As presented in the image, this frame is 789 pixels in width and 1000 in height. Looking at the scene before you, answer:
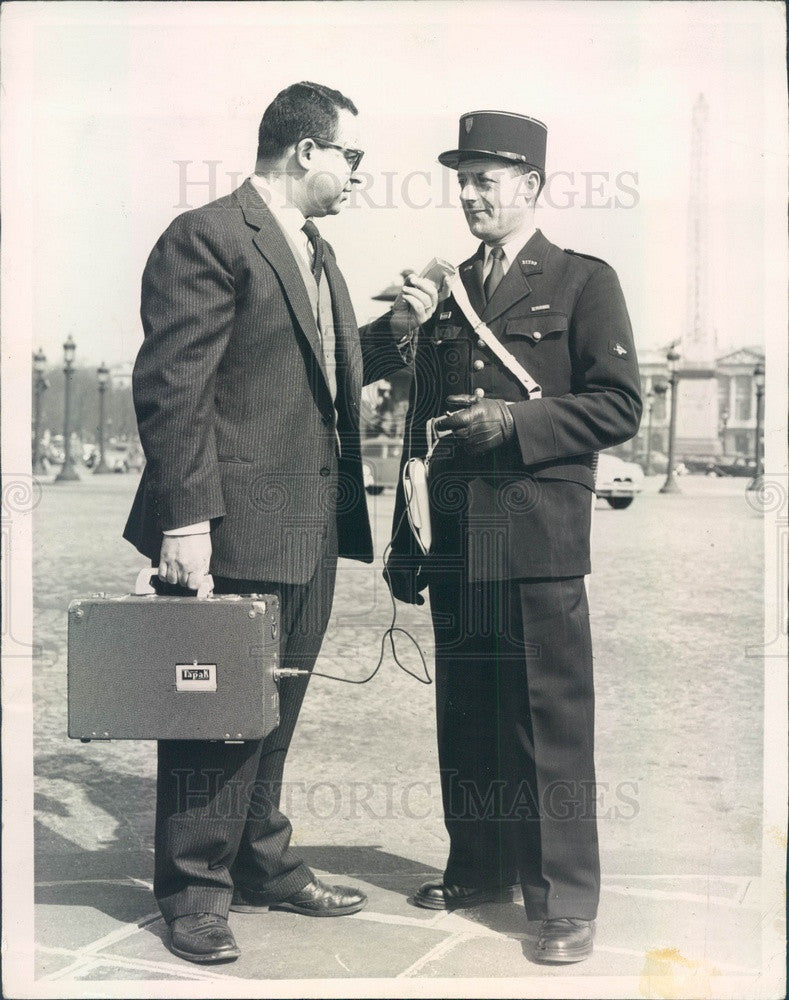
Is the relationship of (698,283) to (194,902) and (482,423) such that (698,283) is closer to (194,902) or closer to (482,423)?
(482,423)

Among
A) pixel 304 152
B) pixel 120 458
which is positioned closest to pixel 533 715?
pixel 304 152

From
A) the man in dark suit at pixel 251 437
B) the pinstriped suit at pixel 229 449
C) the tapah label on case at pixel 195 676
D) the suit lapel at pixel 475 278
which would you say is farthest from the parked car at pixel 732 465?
the tapah label on case at pixel 195 676

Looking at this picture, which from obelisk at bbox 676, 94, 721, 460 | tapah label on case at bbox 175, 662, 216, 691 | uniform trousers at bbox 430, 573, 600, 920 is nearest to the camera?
tapah label on case at bbox 175, 662, 216, 691

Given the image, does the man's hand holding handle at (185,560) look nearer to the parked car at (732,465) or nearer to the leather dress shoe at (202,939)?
the leather dress shoe at (202,939)

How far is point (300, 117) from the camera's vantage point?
13.2ft

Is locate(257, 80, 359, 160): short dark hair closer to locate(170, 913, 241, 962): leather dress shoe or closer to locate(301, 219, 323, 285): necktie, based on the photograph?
locate(301, 219, 323, 285): necktie

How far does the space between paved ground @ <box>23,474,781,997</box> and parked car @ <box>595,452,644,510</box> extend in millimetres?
7109

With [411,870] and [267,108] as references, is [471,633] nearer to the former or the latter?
[411,870]

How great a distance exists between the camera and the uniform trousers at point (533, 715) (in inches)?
157

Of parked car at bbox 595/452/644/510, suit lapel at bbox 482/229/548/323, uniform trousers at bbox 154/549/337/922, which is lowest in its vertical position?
uniform trousers at bbox 154/549/337/922

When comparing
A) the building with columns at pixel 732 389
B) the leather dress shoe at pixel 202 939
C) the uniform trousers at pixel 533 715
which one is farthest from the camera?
the building with columns at pixel 732 389

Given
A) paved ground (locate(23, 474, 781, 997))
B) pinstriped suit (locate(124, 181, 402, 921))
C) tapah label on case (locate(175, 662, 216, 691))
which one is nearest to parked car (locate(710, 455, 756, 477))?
paved ground (locate(23, 474, 781, 997))

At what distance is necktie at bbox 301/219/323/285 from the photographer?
4.07 m

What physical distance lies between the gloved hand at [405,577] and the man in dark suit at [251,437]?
0.17 meters
